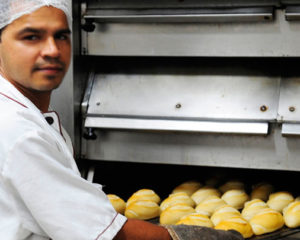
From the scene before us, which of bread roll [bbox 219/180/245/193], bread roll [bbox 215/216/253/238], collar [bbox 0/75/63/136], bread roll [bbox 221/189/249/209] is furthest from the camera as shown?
bread roll [bbox 219/180/245/193]

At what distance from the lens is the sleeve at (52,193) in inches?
47.2

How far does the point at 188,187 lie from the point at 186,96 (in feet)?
1.48

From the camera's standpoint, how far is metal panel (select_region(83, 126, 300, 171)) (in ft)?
6.76

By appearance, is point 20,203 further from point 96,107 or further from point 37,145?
point 96,107

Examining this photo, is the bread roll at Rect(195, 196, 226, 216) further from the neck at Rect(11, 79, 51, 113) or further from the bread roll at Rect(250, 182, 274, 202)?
the neck at Rect(11, 79, 51, 113)

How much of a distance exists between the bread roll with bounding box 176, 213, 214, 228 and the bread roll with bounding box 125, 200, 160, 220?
17 centimetres

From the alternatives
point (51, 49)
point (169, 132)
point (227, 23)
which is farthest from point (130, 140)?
point (51, 49)

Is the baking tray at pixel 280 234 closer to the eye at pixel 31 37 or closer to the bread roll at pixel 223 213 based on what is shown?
the bread roll at pixel 223 213

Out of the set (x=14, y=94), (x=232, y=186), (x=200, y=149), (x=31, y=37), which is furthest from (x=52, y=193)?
(x=232, y=186)

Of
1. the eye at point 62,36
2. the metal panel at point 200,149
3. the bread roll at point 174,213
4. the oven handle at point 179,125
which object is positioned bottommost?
the bread roll at point 174,213

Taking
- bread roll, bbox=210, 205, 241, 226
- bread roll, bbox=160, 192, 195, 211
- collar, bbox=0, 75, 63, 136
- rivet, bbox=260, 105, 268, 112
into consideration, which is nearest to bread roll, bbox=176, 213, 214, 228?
bread roll, bbox=210, 205, 241, 226

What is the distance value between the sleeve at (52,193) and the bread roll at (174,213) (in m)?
0.71

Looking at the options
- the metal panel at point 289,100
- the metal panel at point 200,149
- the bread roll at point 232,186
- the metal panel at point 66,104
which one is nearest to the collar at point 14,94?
the metal panel at point 66,104

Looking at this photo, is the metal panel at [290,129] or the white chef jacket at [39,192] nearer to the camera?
the white chef jacket at [39,192]
